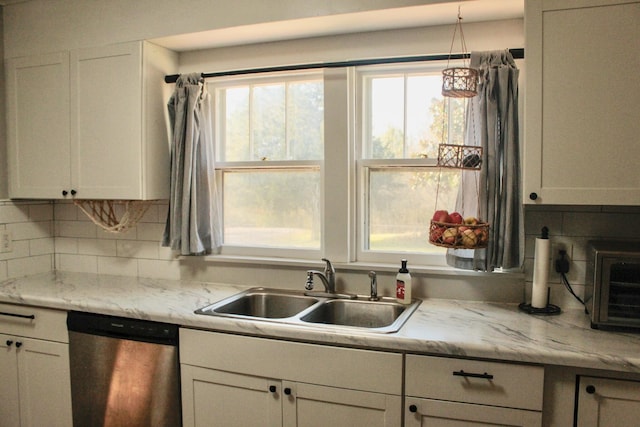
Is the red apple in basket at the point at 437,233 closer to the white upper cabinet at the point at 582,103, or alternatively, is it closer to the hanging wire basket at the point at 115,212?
the white upper cabinet at the point at 582,103

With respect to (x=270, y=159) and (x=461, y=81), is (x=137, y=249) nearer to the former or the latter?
(x=270, y=159)

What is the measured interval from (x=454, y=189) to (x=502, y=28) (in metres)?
0.78

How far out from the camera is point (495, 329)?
198 centimetres

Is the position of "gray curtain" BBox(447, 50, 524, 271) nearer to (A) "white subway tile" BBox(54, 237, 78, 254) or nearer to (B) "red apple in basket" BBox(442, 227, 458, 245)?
(B) "red apple in basket" BBox(442, 227, 458, 245)

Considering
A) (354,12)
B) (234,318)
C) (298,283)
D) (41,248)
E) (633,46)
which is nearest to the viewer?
(633,46)

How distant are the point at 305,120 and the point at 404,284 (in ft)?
3.42

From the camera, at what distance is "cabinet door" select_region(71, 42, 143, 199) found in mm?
2729

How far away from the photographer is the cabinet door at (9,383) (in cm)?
268

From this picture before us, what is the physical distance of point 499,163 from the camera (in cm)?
228

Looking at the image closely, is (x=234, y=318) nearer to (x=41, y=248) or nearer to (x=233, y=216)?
(x=233, y=216)

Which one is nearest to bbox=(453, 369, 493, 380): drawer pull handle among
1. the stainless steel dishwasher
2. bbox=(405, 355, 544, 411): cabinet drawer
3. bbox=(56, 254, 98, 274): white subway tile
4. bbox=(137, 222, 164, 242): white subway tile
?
bbox=(405, 355, 544, 411): cabinet drawer

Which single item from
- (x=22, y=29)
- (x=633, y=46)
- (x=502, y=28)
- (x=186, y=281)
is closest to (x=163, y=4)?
(x=22, y=29)

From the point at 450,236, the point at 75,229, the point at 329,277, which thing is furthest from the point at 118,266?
the point at 450,236

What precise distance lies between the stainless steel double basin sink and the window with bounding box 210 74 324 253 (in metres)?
0.31
